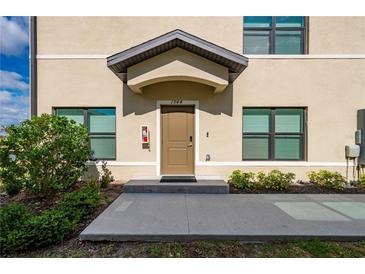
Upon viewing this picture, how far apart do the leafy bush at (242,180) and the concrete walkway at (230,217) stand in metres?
0.57

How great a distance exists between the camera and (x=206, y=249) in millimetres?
3250

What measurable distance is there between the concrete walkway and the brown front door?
1.68 metres

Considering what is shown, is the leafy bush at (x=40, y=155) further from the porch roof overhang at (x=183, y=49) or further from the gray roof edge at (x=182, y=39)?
the gray roof edge at (x=182, y=39)

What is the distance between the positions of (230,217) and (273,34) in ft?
21.2

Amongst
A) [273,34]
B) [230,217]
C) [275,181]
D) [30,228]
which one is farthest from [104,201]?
[273,34]

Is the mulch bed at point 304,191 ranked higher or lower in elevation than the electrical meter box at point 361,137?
lower

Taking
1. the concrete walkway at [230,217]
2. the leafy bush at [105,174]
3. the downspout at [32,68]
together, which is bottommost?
the concrete walkway at [230,217]

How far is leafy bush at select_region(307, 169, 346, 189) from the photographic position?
21.4 ft

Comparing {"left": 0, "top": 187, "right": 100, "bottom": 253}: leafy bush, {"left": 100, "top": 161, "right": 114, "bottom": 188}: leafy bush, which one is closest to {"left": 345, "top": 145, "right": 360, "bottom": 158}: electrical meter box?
{"left": 100, "top": 161, "right": 114, "bottom": 188}: leafy bush

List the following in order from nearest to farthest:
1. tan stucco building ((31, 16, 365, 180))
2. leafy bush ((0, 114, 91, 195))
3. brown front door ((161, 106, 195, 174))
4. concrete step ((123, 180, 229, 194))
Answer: leafy bush ((0, 114, 91, 195)) < concrete step ((123, 180, 229, 194)) < tan stucco building ((31, 16, 365, 180)) < brown front door ((161, 106, 195, 174))

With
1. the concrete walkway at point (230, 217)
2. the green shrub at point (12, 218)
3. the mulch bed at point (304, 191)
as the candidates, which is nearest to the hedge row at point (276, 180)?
the mulch bed at point (304, 191)

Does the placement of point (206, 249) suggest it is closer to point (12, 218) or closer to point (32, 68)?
point (12, 218)

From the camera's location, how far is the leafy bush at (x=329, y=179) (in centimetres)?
652

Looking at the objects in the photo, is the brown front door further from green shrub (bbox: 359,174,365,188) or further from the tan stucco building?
green shrub (bbox: 359,174,365,188)
